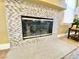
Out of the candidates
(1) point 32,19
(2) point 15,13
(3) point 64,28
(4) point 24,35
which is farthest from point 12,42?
(3) point 64,28

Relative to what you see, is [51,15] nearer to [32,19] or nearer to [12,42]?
[32,19]

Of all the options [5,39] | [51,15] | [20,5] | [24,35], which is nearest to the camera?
[5,39]

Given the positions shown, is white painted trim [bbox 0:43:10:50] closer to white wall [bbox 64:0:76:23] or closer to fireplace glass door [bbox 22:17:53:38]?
fireplace glass door [bbox 22:17:53:38]

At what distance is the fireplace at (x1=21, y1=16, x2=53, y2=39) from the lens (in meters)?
2.22

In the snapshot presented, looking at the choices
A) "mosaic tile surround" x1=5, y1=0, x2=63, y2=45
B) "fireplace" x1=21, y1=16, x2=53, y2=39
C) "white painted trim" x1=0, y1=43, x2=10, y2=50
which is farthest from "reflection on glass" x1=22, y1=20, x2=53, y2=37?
"white painted trim" x1=0, y1=43, x2=10, y2=50

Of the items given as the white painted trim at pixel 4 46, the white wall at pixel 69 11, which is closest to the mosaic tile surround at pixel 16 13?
the white painted trim at pixel 4 46

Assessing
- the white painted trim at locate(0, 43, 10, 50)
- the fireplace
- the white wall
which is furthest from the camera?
the white wall

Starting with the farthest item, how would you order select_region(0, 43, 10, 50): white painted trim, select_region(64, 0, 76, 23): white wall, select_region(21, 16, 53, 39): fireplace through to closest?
select_region(64, 0, 76, 23): white wall
select_region(21, 16, 53, 39): fireplace
select_region(0, 43, 10, 50): white painted trim

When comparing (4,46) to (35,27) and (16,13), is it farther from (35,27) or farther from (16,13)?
(35,27)

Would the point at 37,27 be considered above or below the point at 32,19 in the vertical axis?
below

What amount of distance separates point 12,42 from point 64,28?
2329 mm

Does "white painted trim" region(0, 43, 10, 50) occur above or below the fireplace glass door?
below

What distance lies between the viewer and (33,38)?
2.44 m

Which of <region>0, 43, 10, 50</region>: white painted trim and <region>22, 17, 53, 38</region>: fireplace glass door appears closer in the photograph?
<region>0, 43, 10, 50</region>: white painted trim
